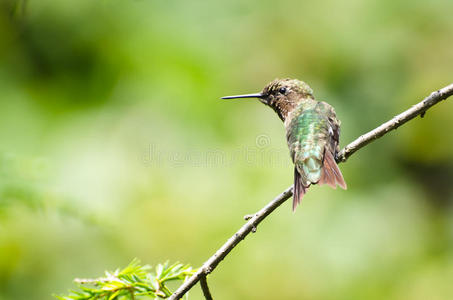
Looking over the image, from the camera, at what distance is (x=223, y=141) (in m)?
5.53

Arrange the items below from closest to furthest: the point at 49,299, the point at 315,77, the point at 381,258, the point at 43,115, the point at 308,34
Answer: the point at 49,299, the point at 381,258, the point at 43,115, the point at 315,77, the point at 308,34

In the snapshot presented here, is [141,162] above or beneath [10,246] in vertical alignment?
above

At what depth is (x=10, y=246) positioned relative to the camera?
14.9 feet

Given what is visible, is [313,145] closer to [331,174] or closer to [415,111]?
[331,174]

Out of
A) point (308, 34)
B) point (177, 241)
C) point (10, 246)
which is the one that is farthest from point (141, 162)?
point (308, 34)

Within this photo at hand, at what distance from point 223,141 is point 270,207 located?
3.59 metres

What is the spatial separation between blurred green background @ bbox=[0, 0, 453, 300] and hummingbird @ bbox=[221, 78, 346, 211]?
147 centimetres

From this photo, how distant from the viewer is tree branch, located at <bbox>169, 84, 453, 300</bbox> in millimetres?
1727

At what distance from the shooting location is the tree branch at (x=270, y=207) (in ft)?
5.66

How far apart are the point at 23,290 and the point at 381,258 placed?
10.6 feet

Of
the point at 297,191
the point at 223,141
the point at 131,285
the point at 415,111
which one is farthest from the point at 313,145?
the point at 223,141

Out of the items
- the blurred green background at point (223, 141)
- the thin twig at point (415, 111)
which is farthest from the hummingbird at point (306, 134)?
the blurred green background at point (223, 141)

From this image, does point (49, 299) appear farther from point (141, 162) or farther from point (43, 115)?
point (43, 115)

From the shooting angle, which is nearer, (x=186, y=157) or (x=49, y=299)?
(x=49, y=299)
